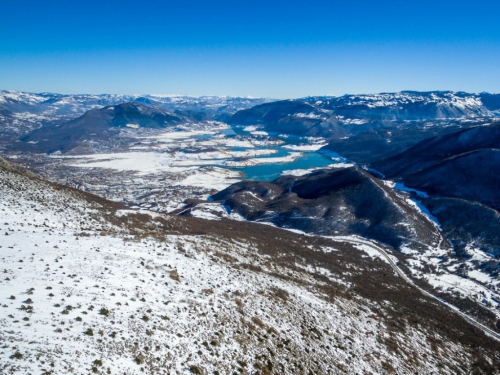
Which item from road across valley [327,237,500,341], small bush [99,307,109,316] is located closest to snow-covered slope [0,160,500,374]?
small bush [99,307,109,316]

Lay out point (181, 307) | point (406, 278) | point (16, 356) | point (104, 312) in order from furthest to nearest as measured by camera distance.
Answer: point (406, 278) → point (181, 307) → point (104, 312) → point (16, 356)

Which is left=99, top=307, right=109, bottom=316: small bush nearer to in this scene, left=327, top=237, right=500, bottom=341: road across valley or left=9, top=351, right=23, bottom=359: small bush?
left=9, top=351, right=23, bottom=359: small bush

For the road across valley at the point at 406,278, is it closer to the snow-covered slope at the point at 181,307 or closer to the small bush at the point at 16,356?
the snow-covered slope at the point at 181,307

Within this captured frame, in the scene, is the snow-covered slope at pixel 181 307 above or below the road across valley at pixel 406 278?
above

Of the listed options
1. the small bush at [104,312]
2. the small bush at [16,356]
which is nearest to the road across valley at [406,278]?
the small bush at [104,312]

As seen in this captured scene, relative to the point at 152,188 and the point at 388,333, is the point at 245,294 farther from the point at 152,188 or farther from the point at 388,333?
the point at 152,188

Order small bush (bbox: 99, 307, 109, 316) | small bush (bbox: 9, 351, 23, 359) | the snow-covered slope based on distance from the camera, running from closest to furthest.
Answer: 1. small bush (bbox: 9, 351, 23, 359)
2. the snow-covered slope
3. small bush (bbox: 99, 307, 109, 316)

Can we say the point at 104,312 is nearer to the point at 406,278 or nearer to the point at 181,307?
the point at 181,307

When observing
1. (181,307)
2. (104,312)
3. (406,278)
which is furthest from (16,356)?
(406,278)

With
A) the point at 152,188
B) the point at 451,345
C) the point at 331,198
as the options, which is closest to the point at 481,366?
the point at 451,345
